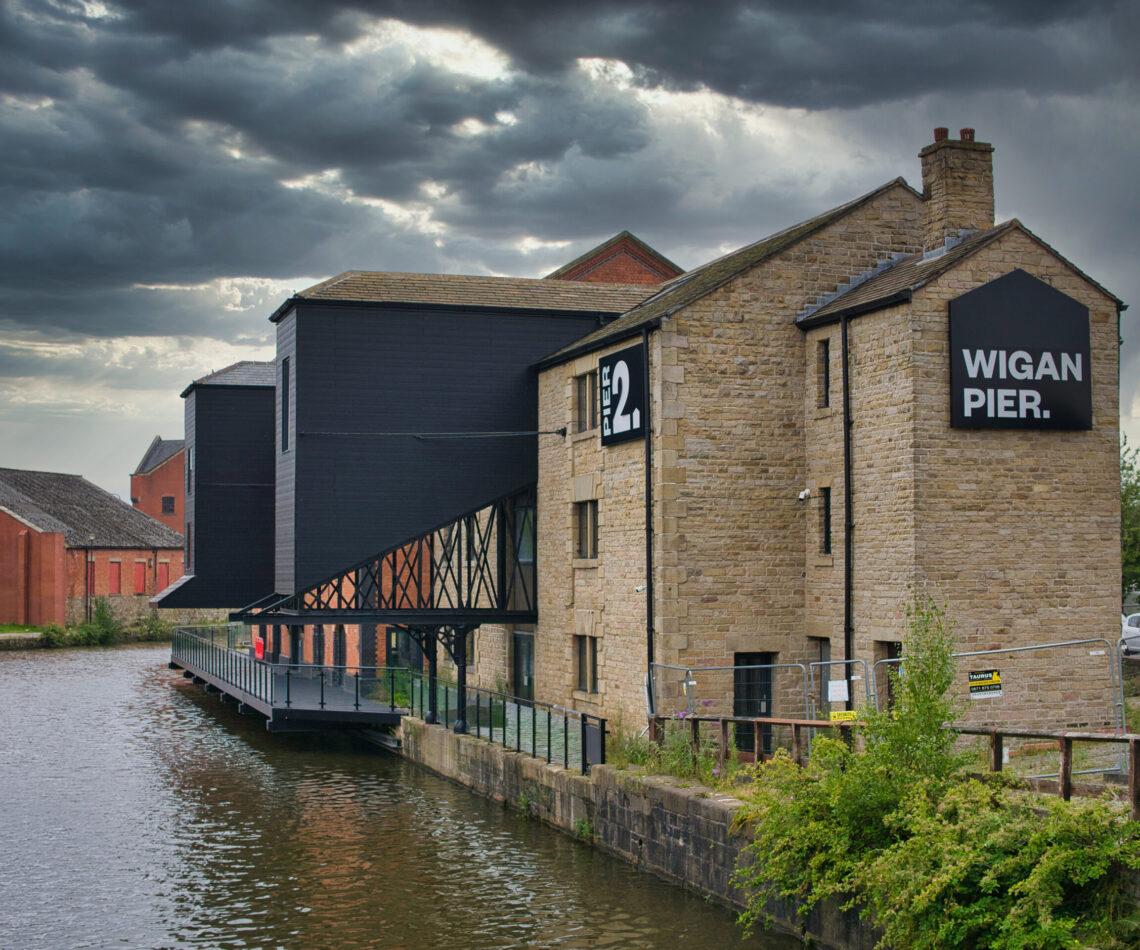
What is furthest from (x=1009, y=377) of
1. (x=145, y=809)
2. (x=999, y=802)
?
(x=145, y=809)

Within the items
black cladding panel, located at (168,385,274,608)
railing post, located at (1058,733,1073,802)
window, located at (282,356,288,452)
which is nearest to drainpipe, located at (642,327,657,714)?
window, located at (282,356,288,452)

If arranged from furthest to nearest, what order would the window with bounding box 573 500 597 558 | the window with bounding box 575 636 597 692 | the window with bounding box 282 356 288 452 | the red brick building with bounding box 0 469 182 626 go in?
the red brick building with bounding box 0 469 182 626
the window with bounding box 282 356 288 452
the window with bounding box 573 500 597 558
the window with bounding box 575 636 597 692

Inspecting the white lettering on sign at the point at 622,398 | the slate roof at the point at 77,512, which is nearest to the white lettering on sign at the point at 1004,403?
the white lettering on sign at the point at 622,398

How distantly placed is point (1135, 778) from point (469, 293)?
18.3 m

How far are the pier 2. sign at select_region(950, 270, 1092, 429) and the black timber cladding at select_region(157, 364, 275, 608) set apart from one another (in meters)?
19.8

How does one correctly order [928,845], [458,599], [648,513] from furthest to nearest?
[458,599] < [648,513] < [928,845]

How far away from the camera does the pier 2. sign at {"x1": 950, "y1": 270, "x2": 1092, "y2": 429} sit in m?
17.9

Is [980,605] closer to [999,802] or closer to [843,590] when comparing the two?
[843,590]

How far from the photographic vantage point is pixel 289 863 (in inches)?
677

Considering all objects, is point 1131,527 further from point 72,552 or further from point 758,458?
point 72,552

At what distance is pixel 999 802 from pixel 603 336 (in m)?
12.8

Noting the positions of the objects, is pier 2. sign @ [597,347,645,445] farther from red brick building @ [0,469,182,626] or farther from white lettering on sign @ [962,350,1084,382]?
red brick building @ [0,469,182,626]

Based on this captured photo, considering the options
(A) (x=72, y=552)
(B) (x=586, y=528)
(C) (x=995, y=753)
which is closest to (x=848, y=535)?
(B) (x=586, y=528)

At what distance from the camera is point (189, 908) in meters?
15.2
